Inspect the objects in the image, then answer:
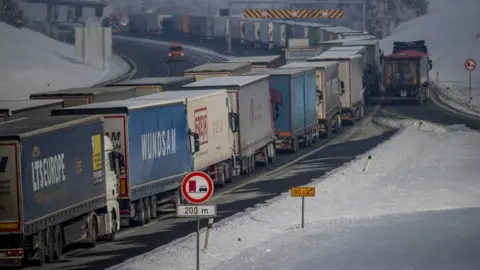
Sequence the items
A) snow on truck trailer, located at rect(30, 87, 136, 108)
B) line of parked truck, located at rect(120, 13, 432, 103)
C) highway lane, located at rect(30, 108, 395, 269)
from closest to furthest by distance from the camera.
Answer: highway lane, located at rect(30, 108, 395, 269) < snow on truck trailer, located at rect(30, 87, 136, 108) < line of parked truck, located at rect(120, 13, 432, 103)

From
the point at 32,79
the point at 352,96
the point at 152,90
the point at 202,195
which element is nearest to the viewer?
the point at 202,195

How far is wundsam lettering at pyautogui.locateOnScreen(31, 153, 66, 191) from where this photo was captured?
89.0 ft

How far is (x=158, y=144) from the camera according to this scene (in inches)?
1416

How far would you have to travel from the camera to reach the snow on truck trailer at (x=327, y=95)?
200ft

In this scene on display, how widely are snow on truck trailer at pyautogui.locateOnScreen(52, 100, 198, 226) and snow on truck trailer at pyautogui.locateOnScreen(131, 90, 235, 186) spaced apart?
4.10 ft

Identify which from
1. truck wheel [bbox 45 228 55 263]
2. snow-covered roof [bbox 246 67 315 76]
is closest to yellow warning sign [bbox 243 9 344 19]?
snow-covered roof [bbox 246 67 315 76]

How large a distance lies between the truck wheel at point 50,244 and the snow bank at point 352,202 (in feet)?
6.26

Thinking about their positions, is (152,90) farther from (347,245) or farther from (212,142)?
(347,245)

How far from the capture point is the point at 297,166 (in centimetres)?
5028

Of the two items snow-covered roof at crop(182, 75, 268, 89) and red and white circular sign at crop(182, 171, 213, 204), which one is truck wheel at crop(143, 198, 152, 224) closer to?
snow-covered roof at crop(182, 75, 268, 89)

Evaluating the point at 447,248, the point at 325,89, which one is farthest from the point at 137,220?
the point at 325,89

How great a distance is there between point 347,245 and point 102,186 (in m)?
6.12

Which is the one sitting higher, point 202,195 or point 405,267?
point 202,195

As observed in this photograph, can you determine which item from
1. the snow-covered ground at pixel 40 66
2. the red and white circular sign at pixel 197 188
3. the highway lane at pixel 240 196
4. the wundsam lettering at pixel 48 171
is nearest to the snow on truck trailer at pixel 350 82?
the highway lane at pixel 240 196
